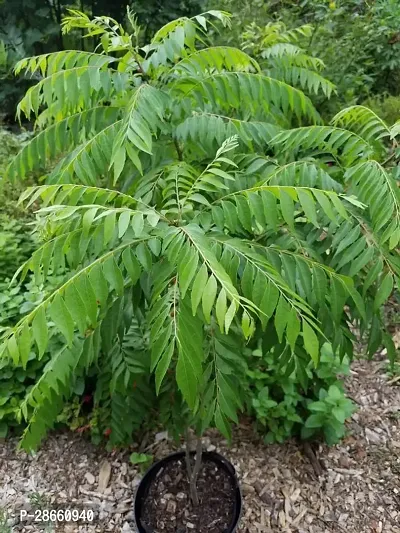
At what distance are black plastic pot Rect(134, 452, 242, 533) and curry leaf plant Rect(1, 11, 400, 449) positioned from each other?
1.97 ft

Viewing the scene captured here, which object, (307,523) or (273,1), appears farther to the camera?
(273,1)

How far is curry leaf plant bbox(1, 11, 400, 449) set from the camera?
1.25 m

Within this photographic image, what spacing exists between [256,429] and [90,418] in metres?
0.95

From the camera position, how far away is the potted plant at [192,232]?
1.25m

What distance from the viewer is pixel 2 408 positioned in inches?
107

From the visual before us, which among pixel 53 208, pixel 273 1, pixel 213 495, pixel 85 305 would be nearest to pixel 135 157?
pixel 53 208

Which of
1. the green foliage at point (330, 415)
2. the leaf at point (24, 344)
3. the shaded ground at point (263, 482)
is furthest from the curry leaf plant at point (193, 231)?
the green foliage at point (330, 415)

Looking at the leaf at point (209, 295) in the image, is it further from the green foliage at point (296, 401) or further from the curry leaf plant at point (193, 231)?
the green foliage at point (296, 401)

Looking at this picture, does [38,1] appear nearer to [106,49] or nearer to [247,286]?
[106,49]

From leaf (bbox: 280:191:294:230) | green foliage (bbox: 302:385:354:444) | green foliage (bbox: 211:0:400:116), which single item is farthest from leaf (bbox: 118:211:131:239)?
green foliage (bbox: 211:0:400:116)

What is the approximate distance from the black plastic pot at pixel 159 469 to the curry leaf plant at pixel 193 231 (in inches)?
23.6

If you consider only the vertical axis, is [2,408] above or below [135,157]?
below

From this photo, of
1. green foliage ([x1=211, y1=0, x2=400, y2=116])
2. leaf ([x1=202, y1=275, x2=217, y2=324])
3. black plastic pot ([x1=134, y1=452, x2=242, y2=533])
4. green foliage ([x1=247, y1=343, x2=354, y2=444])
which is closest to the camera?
leaf ([x1=202, y1=275, x2=217, y2=324])

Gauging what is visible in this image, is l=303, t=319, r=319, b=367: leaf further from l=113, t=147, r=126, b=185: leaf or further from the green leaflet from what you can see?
l=113, t=147, r=126, b=185: leaf
